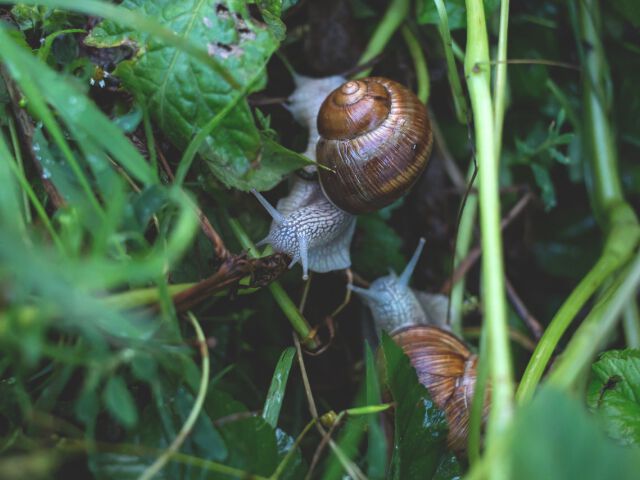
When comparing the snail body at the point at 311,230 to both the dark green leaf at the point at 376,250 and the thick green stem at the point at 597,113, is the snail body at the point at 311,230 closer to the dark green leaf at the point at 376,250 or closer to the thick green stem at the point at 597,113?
the dark green leaf at the point at 376,250

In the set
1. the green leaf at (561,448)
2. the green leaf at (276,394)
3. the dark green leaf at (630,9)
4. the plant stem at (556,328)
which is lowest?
the green leaf at (276,394)

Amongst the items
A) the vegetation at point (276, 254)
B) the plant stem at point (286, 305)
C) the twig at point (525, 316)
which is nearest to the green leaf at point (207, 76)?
the vegetation at point (276, 254)

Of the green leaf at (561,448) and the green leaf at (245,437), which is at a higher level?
the green leaf at (561,448)

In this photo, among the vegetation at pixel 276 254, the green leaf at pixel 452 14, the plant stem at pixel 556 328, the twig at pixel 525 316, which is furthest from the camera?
the twig at pixel 525 316

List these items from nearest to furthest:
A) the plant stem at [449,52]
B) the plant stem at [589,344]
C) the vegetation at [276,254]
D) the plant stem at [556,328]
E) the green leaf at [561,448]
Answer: the green leaf at [561,448] < the vegetation at [276,254] < the plant stem at [589,344] < the plant stem at [556,328] < the plant stem at [449,52]

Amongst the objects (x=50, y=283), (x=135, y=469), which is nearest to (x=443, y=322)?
(x=135, y=469)

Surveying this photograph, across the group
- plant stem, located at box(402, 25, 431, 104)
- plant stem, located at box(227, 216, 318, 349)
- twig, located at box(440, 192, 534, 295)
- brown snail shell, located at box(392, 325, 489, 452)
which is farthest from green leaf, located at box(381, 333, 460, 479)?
plant stem, located at box(402, 25, 431, 104)

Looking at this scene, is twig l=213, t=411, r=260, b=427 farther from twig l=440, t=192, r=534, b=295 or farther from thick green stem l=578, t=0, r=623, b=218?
thick green stem l=578, t=0, r=623, b=218
